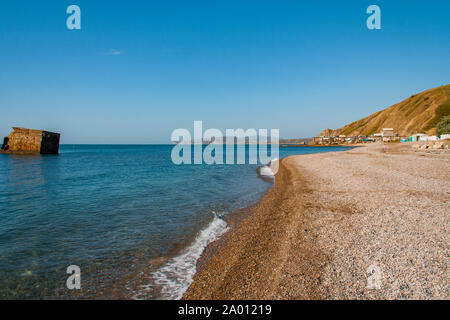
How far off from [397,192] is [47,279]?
14.6m

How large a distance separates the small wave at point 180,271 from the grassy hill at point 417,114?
122792 millimetres

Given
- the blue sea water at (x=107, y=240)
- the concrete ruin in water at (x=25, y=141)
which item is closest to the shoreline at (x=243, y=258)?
the blue sea water at (x=107, y=240)

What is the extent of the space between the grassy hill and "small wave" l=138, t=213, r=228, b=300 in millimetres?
122792

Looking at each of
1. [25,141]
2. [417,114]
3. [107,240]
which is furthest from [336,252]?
[417,114]

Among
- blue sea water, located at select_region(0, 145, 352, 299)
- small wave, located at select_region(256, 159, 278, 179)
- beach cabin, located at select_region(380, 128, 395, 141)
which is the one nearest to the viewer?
blue sea water, located at select_region(0, 145, 352, 299)

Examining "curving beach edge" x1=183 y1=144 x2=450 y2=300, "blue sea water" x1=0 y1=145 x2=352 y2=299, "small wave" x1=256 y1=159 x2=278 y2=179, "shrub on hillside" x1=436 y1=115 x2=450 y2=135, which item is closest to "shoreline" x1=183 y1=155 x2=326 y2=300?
"curving beach edge" x1=183 y1=144 x2=450 y2=300

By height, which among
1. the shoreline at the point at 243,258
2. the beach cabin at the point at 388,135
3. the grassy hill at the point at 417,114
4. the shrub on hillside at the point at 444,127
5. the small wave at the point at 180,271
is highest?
the grassy hill at the point at 417,114

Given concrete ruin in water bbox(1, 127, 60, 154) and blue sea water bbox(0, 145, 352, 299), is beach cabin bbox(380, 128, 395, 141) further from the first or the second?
concrete ruin in water bbox(1, 127, 60, 154)

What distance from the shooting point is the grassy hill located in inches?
4363

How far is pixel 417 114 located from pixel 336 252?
6632 inches

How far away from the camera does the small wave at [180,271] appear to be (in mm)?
5352

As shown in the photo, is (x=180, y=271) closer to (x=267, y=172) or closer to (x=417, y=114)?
(x=267, y=172)

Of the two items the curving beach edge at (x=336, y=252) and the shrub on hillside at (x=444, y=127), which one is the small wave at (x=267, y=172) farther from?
the shrub on hillside at (x=444, y=127)
